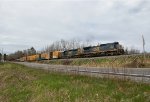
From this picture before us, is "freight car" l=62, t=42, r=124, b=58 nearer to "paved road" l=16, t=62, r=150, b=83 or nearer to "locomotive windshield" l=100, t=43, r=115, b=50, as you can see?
"locomotive windshield" l=100, t=43, r=115, b=50

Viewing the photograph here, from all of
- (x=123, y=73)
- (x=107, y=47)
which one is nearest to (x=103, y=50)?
(x=107, y=47)

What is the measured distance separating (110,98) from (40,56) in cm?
7756

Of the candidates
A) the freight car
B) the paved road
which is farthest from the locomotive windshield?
the paved road

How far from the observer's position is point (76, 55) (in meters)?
57.1

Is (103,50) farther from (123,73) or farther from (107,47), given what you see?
(123,73)

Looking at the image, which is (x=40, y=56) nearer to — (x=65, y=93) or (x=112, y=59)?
(x=112, y=59)

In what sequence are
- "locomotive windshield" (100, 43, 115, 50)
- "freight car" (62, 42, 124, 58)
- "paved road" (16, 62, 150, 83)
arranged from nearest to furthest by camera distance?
"paved road" (16, 62, 150, 83) < "freight car" (62, 42, 124, 58) < "locomotive windshield" (100, 43, 115, 50)

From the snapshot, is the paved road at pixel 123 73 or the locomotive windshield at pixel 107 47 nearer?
the paved road at pixel 123 73

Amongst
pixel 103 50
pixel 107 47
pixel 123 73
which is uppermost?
pixel 107 47

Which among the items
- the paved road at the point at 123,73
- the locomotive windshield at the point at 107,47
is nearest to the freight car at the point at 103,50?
the locomotive windshield at the point at 107,47

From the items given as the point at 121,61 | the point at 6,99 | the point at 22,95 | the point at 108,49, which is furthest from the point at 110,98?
the point at 108,49

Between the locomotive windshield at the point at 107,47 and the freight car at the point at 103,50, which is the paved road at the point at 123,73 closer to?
the freight car at the point at 103,50

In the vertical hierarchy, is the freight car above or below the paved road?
above

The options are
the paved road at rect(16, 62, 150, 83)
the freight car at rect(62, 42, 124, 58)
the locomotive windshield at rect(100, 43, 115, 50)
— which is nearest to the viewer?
the paved road at rect(16, 62, 150, 83)
